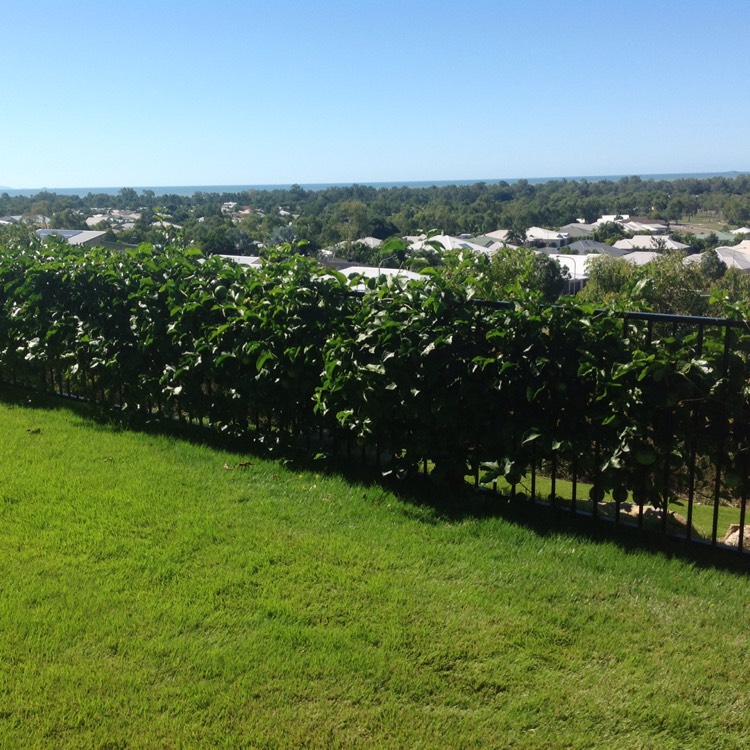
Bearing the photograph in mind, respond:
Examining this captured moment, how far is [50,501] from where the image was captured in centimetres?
474

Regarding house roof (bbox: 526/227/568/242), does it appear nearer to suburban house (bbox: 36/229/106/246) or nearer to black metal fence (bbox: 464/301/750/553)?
suburban house (bbox: 36/229/106/246)

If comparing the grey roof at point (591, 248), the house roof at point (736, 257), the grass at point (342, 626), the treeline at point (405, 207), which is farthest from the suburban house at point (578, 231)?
the grass at point (342, 626)

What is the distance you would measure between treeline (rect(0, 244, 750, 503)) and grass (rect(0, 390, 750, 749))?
1.52 feet

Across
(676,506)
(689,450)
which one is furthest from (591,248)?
(689,450)

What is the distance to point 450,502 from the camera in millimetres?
4879

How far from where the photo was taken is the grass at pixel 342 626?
8.93 feet

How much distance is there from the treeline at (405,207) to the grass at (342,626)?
6076cm

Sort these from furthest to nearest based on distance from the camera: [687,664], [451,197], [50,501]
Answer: [451,197], [50,501], [687,664]

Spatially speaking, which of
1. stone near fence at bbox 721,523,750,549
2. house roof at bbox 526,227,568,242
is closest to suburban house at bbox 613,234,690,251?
house roof at bbox 526,227,568,242

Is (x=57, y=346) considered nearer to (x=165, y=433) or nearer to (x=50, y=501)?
(x=165, y=433)

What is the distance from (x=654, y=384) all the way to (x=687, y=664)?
5.19 feet

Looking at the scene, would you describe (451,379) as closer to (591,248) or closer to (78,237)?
(78,237)

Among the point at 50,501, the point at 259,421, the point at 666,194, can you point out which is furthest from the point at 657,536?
the point at 666,194

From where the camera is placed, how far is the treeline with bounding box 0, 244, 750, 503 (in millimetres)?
4262
